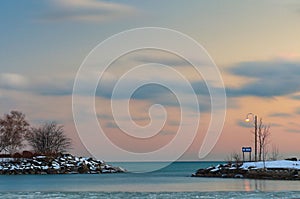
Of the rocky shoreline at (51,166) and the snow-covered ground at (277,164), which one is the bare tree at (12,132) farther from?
the snow-covered ground at (277,164)

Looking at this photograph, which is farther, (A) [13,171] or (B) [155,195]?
(A) [13,171]

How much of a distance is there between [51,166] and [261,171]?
4530 cm

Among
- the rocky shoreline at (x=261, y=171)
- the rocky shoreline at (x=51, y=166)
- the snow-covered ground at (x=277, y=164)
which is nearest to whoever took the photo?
the rocky shoreline at (x=261, y=171)

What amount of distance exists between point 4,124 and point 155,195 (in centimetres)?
7121

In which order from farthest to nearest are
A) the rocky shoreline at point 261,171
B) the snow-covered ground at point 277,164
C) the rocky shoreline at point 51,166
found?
1. the rocky shoreline at point 51,166
2. the snow-covered ground at point 277,164
3. the rocky shoreline at point 261,171

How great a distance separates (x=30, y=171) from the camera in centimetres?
9744

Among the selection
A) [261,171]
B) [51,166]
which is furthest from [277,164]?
[51,166]

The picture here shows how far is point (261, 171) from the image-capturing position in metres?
61.8

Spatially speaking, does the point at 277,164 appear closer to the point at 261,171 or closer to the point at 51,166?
the point at 261,171

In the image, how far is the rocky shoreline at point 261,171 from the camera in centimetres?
5953

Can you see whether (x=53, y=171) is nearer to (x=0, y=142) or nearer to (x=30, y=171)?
(x=30, y=171)

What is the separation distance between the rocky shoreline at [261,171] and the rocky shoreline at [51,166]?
110 ft

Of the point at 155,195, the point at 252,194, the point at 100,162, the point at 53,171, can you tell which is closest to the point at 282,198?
the point at 252,194

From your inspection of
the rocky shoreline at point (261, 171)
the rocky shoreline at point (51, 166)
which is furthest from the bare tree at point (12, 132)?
the rocky shoreline at point (261, 171)
